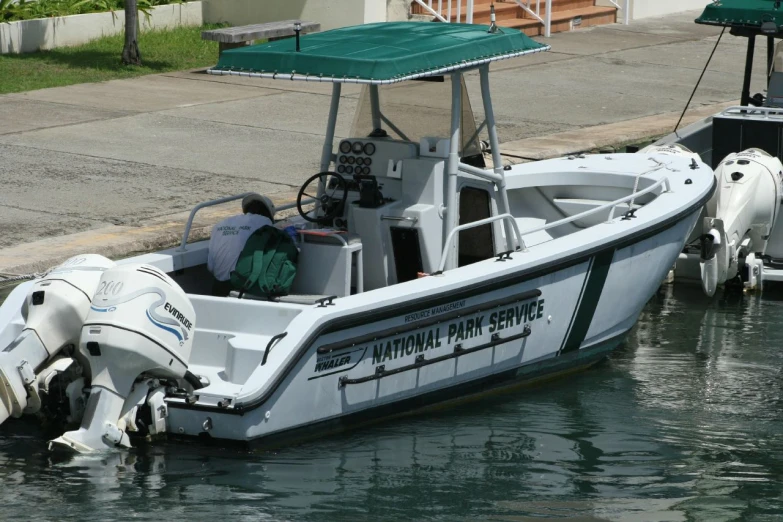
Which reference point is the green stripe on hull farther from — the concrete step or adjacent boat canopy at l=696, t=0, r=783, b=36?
the concrete step

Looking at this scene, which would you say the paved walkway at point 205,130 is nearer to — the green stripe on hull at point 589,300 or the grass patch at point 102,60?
the grass patch at point 102,60

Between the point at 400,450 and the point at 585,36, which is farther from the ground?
the point at 585,36

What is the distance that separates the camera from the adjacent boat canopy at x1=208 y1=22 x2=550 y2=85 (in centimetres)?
692

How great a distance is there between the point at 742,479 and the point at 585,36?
14706 mm

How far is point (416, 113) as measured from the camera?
26.2ft

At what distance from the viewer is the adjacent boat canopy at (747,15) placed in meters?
11.1

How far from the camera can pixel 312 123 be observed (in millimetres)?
14461

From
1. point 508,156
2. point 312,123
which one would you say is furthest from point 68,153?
point 508,156

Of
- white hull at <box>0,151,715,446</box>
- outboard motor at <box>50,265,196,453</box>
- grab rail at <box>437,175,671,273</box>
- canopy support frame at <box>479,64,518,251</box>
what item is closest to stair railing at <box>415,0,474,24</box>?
grab rail at <box>437,175,671,273</box>

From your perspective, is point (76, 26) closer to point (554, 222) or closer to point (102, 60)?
point (102, 60)

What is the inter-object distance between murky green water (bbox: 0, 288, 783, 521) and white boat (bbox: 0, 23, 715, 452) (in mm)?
173

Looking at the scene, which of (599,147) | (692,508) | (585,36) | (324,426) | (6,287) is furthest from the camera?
(585,36)

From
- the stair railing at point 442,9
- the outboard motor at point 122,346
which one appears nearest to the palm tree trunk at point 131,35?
the stair railing at point 442,9

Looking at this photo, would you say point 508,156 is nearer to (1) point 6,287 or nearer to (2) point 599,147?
(2) point 599,147
